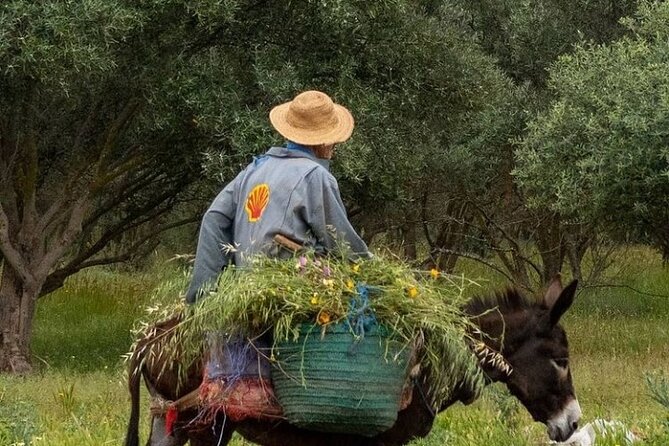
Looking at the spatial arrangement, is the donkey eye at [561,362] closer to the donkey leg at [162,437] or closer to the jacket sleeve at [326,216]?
the jacket sleeve at [326,216]

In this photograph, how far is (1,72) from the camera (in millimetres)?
15000

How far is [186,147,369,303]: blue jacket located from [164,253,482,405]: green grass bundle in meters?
0.15

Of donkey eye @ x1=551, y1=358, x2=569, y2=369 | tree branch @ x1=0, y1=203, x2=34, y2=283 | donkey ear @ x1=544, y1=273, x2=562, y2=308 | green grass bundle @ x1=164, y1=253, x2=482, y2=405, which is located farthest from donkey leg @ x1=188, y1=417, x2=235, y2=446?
tree branch @ x1=0, y1=203, x2=34, y2=283

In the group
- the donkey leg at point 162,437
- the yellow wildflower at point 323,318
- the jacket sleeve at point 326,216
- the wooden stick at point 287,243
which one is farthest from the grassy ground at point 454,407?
the yellow wildflower at point 323,318

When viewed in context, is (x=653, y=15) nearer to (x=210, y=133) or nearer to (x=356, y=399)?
(x=210, y=133)

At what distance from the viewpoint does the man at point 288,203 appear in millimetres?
6277

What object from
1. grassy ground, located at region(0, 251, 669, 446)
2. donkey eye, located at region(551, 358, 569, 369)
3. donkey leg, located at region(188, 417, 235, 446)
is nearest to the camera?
donkey leg, located at region(188, 417, 235, 446)

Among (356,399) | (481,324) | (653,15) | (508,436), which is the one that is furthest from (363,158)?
(356,399)

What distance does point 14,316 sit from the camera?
18.2m

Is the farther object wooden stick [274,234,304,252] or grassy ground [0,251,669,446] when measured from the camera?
grassy ground [0,251,669,446]

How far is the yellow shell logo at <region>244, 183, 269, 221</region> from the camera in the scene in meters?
6.39

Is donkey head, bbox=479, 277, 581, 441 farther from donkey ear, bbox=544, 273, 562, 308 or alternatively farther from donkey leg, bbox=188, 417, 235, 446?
donkey leg, bbox=188, 417, 235, 446

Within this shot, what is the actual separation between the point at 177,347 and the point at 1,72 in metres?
9.32

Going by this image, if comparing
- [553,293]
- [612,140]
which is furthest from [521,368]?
[612,140]
